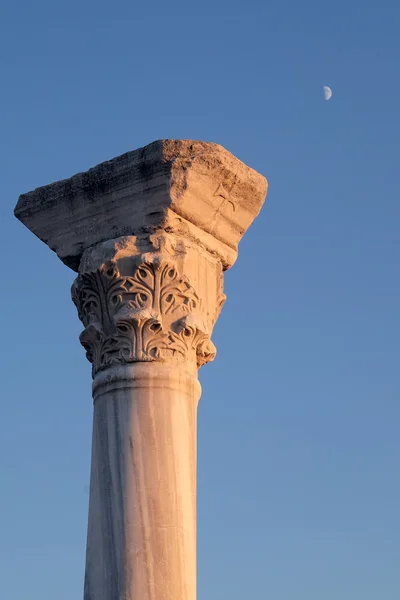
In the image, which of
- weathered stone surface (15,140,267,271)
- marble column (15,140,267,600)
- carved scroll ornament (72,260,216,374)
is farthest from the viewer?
weathered stone surface (15,140,267,271)

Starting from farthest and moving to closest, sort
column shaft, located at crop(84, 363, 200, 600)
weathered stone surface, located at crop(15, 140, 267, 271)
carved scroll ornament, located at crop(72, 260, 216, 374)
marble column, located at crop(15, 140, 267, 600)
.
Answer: weathered stone surface, located at crop(15, 140, 267, 271) < carved scroll ornament, located at crop(72, 260, 216, 374) < marble column, located at crop(15, 140, 267, 600) < column shaft, located at crop(84, 363, 200, 600)

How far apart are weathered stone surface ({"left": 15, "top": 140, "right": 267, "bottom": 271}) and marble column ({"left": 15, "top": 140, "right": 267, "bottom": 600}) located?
0.01m

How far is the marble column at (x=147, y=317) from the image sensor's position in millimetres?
9625

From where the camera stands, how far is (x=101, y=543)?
9.75 meters

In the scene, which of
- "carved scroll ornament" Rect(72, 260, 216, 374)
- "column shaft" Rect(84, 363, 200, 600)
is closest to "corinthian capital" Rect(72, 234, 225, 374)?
"carved scroll ornament" Rect(72, 260, 216, 374)

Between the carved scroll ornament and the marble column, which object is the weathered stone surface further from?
the carved scroll ornament

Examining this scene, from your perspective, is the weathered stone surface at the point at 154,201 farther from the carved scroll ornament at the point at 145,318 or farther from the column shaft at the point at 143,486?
the column shaft at the point at 143,486

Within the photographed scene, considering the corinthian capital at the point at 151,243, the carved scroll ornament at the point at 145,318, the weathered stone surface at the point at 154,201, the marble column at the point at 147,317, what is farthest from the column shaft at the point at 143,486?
the weathered stone surface at the point at 154,201

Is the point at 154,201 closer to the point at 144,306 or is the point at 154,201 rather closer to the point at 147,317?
the point at 144,306

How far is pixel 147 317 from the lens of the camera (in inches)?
403

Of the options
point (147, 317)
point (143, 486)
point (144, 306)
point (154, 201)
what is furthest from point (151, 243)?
point (143, 486)

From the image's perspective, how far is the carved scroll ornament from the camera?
10266 mm

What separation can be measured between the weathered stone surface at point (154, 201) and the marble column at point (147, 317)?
12 mm

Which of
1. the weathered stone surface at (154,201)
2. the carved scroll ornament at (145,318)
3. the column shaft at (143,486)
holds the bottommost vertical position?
the column shaft at (143,486)
